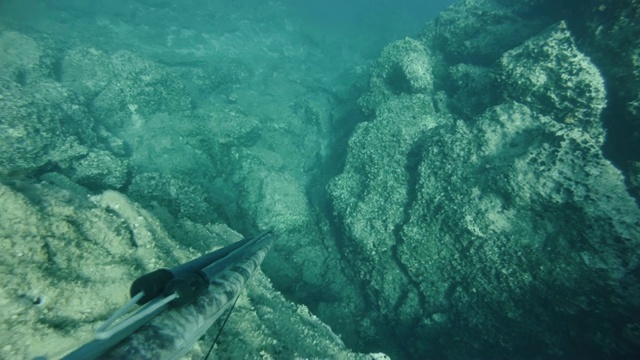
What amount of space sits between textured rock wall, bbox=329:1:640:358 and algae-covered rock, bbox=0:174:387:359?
194 cm

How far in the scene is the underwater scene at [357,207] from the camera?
2.39 m

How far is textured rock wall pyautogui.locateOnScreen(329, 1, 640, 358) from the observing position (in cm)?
366

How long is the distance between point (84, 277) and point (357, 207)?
4382mm

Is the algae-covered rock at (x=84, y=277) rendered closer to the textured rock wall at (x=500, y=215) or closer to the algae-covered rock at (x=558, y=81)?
the textured rock wall at (x=500, y=215)

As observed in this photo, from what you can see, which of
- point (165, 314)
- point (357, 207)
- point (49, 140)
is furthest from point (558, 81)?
point (49, 140)

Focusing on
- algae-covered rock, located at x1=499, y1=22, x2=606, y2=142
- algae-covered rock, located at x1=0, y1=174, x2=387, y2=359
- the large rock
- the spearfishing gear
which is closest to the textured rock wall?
algae-covered rock, located at x1=499, y1=22, x2=606, y2=142

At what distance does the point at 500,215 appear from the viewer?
4281mm

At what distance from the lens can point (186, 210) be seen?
525 centimetres

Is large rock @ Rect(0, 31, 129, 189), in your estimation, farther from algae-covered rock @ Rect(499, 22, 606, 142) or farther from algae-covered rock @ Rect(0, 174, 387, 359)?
algae-covered rock @ Rect(499, 22, 606, 142)

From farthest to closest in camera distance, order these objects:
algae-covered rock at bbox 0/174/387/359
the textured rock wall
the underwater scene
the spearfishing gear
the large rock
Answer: the large rock, the textured rock wall, the underwater scene, algae-covered rock at bbox 0/174/387/359, the spearfishing gear

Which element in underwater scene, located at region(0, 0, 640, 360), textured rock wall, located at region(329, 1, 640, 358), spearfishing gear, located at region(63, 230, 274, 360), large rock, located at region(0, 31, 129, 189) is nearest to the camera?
spearfishing gear, located at region(63, 230, 274, 360)

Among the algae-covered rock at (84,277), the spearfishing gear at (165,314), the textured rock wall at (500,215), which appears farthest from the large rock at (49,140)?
the textured rock wall at (500,215)

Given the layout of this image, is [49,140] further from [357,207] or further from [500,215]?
[500,215]

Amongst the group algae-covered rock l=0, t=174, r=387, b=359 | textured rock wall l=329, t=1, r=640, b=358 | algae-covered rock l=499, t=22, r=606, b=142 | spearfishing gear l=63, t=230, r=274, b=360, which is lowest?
algae-covered rock l=0, t=174, r=387, b=359
